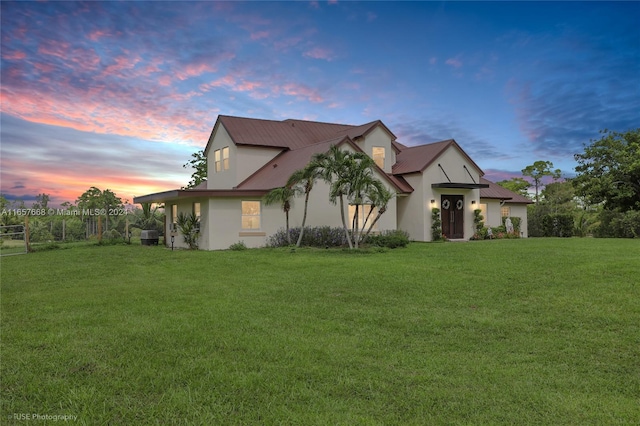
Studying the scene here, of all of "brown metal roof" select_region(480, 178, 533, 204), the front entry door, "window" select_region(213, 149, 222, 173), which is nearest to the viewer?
the front entry door

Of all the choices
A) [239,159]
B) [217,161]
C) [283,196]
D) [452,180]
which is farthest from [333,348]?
[217,161]

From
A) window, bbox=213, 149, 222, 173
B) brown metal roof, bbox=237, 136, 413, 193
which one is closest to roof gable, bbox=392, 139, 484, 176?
brown metal roof, bbox=237, 136, 413, 193

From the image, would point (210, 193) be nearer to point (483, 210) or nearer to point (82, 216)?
point (483, 210)

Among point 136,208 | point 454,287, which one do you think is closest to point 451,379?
point 454,287

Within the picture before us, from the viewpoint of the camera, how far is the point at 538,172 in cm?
5344

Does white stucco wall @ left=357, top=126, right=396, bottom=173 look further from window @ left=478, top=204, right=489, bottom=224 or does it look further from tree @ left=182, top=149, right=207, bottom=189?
tree @ left=182, top=149, right=207, bottom=189

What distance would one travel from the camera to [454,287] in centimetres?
1041

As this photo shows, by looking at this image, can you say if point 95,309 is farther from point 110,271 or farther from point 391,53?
point 391,53

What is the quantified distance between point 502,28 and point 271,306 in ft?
53.8

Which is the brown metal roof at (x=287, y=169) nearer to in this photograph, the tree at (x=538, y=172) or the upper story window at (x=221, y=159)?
the upper story window at (x=221, y=159)

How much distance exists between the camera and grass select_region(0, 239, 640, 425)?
431 centimetres

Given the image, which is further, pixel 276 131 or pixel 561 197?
pixel 561 197

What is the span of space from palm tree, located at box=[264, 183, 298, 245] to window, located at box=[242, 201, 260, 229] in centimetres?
107

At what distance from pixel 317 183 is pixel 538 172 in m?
40.7
